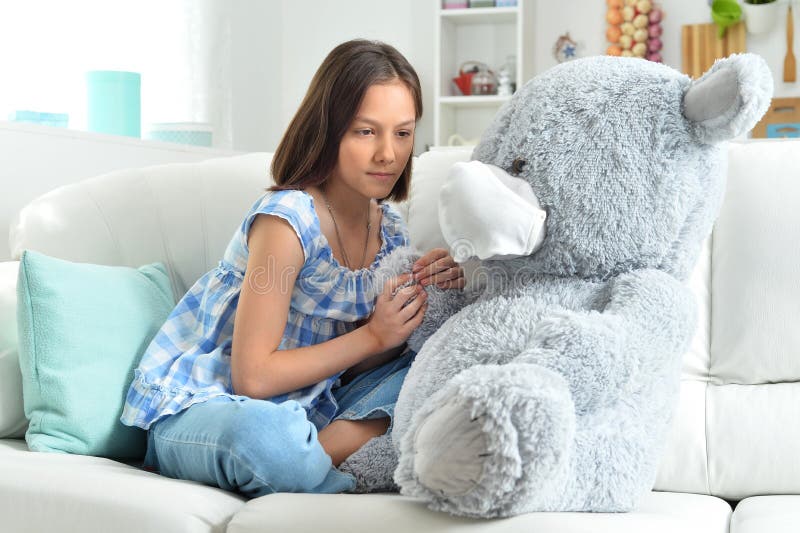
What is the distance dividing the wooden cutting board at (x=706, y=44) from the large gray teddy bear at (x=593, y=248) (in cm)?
282

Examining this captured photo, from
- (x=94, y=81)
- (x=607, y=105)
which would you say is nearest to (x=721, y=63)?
(x=607, y=105)

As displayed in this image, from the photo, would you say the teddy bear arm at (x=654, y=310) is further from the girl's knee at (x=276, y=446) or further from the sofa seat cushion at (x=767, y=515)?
the girl's knee at (x=276, y=446)

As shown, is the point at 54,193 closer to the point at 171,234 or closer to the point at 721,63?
the point at 171,234

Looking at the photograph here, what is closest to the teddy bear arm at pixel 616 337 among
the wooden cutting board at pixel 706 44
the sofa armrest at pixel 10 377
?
the sofa armrest at pixel 10 377

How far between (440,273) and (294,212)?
232 millimetres

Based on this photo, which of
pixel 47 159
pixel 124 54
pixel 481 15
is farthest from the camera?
pixel 481 15

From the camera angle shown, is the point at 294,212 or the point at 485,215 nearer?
the point at 485,215

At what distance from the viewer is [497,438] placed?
2.30ft

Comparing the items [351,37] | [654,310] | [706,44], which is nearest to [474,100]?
[351,37]

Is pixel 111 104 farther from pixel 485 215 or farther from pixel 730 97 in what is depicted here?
pixel 730 97

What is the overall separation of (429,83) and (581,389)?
10.4ft

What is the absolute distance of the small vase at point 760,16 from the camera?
3.44m

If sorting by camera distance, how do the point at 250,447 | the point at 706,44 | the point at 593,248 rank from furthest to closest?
1. the point at 706,44
2. the point at 250,447
3. the point at 593,248

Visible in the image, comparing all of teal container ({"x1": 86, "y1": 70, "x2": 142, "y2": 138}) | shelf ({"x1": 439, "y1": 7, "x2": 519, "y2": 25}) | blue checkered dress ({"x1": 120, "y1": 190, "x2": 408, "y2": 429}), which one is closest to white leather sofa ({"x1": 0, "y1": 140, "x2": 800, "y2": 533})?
blue checkered dress ({"x1": 120, "y1": 190, "x2": 408, "y2": 429})
